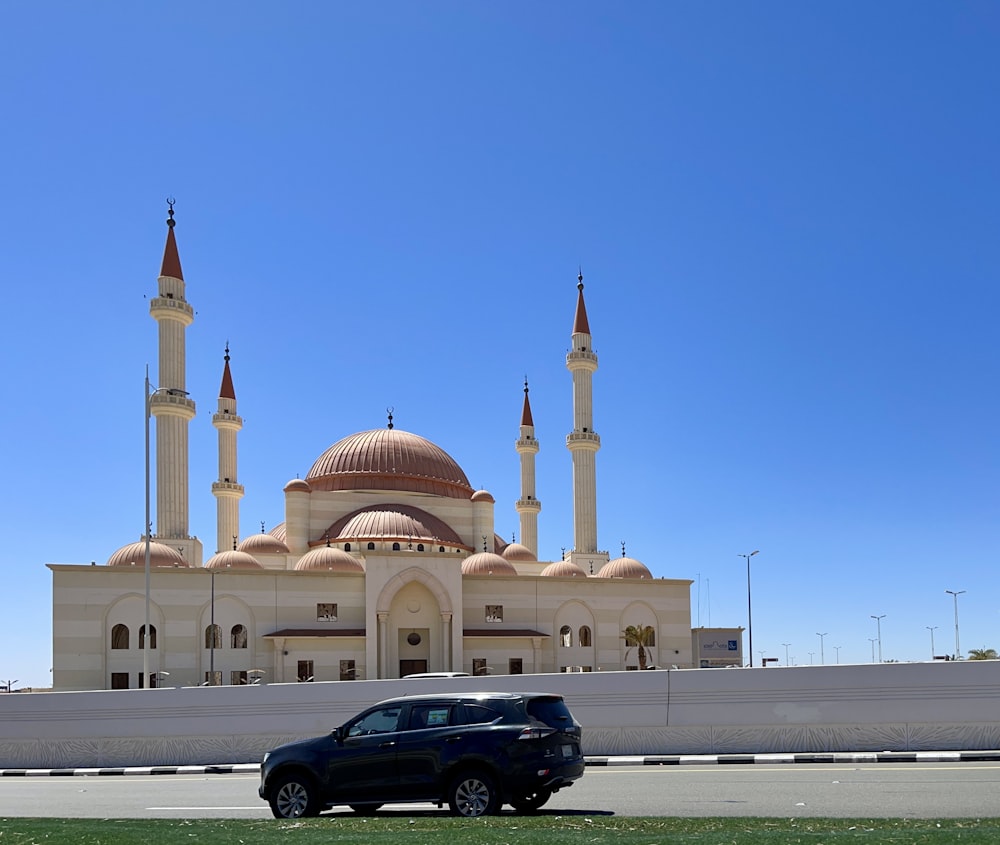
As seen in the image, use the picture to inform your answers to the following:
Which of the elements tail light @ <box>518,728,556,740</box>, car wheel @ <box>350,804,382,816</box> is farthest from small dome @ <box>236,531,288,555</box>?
tail light @ <box>518,728,556,740</box>

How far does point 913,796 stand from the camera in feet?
46.0

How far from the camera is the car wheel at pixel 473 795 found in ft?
43.3

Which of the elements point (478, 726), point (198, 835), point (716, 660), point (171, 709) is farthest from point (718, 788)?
point (716, 660)

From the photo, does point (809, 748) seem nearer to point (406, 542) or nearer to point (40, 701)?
point (40, 701)

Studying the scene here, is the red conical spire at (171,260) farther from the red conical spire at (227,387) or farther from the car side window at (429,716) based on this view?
the car side window at (429,716)

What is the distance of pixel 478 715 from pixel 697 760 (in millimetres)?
8712

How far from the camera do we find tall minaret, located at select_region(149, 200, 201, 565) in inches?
2004

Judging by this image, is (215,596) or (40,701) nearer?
(40,701)

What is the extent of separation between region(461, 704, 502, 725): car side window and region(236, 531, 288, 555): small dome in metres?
46.1

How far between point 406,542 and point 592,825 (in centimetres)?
4474

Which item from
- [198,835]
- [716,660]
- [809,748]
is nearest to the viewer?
[198,835]

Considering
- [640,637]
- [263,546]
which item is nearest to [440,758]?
[640,637]

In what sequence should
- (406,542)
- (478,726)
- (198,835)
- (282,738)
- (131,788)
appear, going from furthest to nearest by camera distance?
1. (406,542)
2. (282,738)
3. (131,788)
4. (478,726)
5. (198,835)

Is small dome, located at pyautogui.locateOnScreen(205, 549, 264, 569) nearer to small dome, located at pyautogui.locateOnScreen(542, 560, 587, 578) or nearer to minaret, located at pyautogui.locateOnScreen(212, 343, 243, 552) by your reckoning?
minaret, located at pyautogui.locateOnScreen(212, 343, 243, 552)
